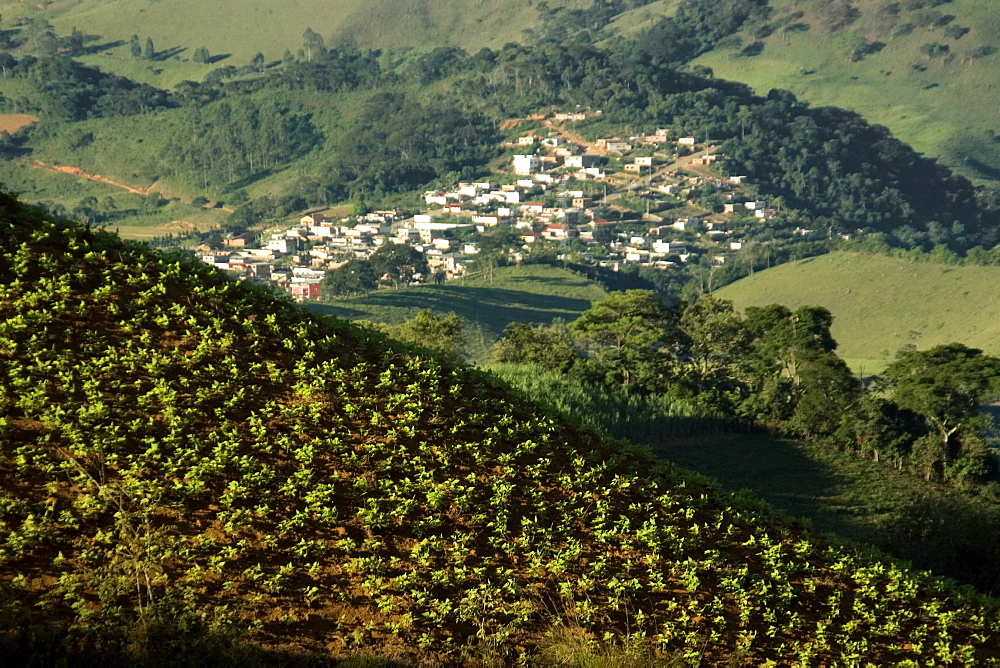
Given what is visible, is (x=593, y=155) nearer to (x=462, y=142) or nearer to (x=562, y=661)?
(x=462, y=142)

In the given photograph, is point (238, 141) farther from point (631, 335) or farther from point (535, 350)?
point (535, 350)

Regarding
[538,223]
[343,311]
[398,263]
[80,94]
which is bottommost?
[343,311]

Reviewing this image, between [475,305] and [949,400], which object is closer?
[949,400]

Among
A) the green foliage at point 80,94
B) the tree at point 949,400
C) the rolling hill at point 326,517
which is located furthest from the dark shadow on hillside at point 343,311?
the green foliage at point 80,94

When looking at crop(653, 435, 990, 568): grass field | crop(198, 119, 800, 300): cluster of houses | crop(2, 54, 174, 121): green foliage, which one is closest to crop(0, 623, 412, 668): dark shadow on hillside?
crop(653, 435, 990, 568): grass field

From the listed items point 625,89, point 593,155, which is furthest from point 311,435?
point 625,89

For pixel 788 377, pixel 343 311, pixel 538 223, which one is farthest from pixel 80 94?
pixel 788 377

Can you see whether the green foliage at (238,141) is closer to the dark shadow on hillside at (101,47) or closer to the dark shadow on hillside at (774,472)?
the dark shadow on hillside at (101,47)
